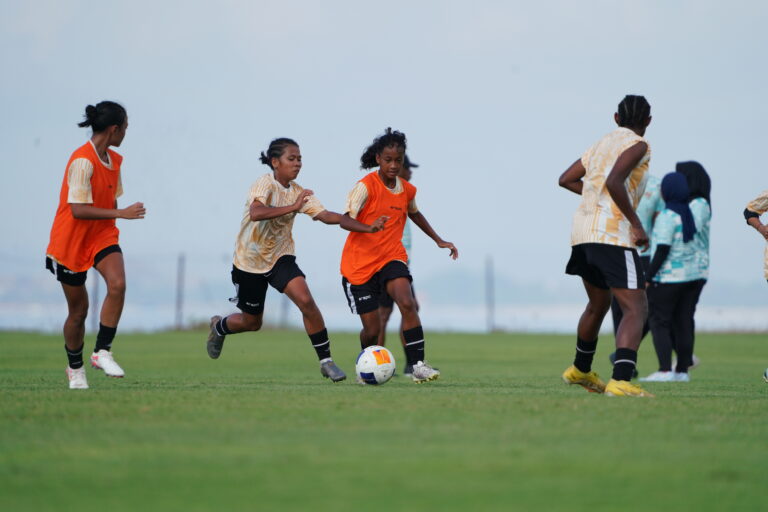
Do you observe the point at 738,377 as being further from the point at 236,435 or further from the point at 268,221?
the point at 236,435

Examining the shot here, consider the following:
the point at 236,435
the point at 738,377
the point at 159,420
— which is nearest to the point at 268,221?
the point at 159,420

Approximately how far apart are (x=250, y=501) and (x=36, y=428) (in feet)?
7.66

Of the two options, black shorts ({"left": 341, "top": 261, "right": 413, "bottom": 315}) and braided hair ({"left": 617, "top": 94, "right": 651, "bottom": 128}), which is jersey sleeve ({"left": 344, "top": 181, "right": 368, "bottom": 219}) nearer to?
black shorts ({"left": 341, "top": 261, "right": 413, "bottom": 315})

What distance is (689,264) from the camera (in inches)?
501

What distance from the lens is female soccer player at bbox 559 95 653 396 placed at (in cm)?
793

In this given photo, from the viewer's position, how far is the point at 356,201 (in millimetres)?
10008

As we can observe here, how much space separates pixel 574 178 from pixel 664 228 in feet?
14.8

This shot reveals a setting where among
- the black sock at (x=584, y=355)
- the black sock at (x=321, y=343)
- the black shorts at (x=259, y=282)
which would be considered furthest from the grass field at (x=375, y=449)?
the black shorts at (x=259, y=282)

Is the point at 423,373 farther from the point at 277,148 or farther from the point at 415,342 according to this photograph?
the point at 277,148

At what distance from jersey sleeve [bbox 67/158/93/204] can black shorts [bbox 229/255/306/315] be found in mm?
1939

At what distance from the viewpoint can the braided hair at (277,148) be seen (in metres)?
10.1

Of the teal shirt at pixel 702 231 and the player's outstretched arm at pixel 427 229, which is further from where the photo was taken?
the teal shirt at pixel 702 231

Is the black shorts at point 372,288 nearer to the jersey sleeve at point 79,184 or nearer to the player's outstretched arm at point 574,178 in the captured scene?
the player's outstretched arm at point 574,178

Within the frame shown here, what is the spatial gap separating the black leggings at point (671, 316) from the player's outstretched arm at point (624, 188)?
5015mm
